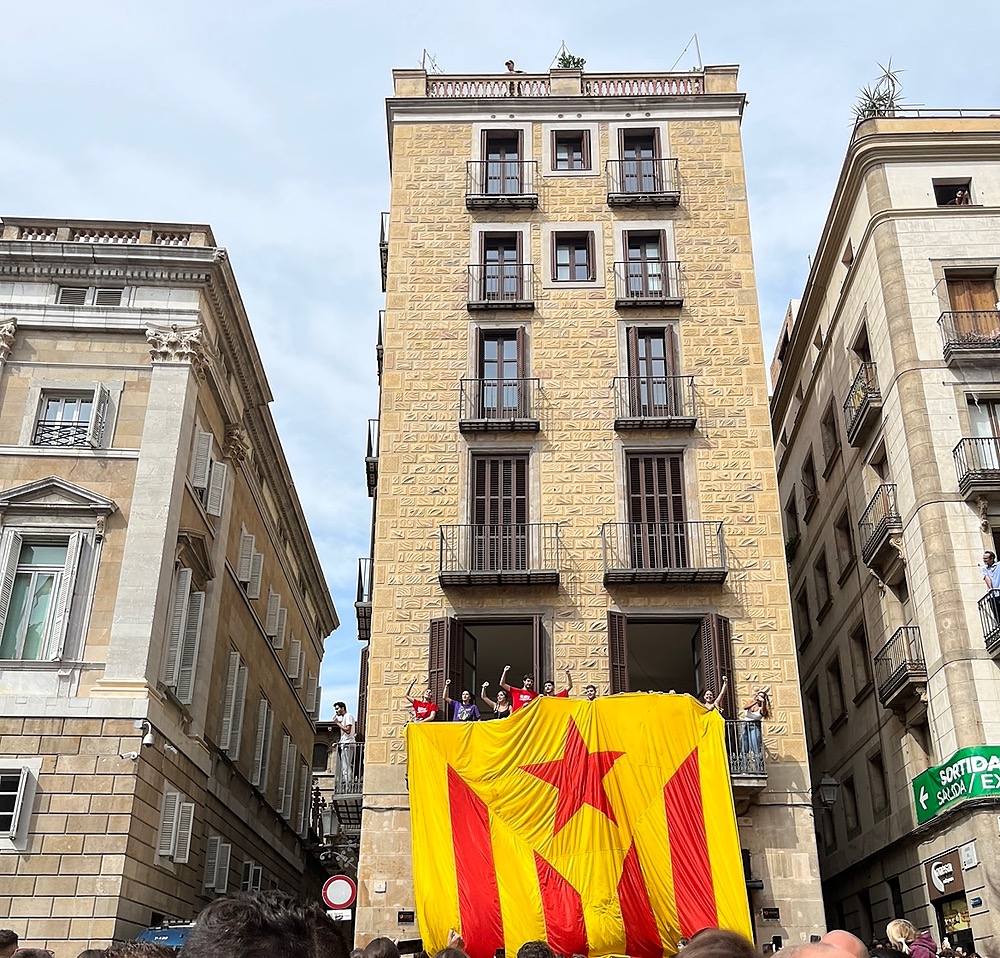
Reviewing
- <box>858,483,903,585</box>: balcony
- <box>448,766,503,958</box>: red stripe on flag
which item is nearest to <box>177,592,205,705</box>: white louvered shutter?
<box>448,766,503,958</box>: red stripe on flag

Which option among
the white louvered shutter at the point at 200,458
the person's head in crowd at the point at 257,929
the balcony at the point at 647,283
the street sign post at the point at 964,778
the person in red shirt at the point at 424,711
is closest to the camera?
the person's head in crowd at the point at 257,929

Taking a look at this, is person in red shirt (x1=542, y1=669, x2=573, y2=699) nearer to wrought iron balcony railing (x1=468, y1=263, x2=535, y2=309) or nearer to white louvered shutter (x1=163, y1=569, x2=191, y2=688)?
white louvered shutter (x1=163, y1=569, x2=191, y2=688)

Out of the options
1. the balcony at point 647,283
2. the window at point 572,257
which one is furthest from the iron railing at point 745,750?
the window at point 572,257

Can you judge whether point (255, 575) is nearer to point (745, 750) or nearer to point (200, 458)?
point (200, 458)

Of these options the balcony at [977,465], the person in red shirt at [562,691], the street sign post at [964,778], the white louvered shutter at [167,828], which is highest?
the balcony at [977,465]

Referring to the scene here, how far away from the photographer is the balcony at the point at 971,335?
26.9 meters

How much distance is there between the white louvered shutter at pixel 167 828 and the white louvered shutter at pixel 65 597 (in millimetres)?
4132

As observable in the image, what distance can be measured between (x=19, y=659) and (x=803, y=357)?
26246mm

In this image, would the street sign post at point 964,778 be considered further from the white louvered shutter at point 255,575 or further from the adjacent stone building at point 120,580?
the white louvered shutter at point 255,575

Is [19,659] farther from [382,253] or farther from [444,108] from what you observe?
[444,108]

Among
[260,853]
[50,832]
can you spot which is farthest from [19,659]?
[260,853]

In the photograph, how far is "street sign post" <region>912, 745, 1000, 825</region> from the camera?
73.8ft

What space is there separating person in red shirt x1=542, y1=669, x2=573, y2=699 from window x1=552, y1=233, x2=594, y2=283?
10469 millimetres

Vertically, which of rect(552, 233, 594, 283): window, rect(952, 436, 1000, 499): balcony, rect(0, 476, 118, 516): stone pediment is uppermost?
rect(552, 233, 594, 283): window
